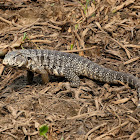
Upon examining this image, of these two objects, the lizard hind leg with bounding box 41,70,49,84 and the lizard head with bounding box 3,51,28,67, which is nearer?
the lizard head with bounding box 3,51,28,67

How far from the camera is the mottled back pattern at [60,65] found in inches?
325

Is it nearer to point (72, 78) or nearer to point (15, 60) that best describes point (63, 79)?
point (72, 78)

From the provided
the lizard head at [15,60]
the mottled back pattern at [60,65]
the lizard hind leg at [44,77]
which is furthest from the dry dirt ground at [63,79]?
the lizard head at [15,60]

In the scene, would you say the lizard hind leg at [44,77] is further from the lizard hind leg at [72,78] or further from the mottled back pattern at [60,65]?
the lizard hind leg at [72,78]

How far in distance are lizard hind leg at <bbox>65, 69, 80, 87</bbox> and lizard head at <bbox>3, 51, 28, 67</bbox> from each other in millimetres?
1342

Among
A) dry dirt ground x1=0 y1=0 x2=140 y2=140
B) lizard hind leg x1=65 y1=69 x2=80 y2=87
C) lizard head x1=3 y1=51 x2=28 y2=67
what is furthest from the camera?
lizard hind leg x1=65 y1=69 x2=80 y2=87

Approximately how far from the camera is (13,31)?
430 inches

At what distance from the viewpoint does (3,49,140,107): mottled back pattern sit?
8250 millimetres

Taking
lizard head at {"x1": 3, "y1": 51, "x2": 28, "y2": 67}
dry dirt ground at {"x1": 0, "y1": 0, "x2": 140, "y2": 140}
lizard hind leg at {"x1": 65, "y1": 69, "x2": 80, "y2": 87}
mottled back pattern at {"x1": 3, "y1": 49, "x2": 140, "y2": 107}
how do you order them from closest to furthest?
dry dirt ground at {"x1": 0, "y1": 0, "x2": 140, "y2": 140} → lizard head at {"x1": 3, "y1": 51, "x2": 28, "y2": 67} → mottled back pattern at {"x1": 3, "y1": 49, "x2": 140, "y2": 107} → lizard hind leg at {"x1": 65, "y1": 69, "x2": 80, "y2": 87}

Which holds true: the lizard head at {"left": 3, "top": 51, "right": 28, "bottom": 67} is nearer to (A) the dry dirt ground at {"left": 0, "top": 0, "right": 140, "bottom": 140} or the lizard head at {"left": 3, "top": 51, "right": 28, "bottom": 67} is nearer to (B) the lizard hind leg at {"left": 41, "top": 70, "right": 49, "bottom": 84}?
(B) the lizard hind leg at {"left": 41, "top": 70, "right": 49, "bottom": 84}

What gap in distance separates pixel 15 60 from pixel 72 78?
→ 1810 millimetres

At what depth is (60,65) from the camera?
Answer: 8836mm

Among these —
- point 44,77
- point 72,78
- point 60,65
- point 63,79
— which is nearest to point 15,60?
point 44,77

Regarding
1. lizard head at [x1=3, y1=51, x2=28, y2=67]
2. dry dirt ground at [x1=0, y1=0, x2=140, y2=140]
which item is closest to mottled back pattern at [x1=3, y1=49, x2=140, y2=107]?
lizard head at [x1=3, y1=51, x2=28, y2=67]
